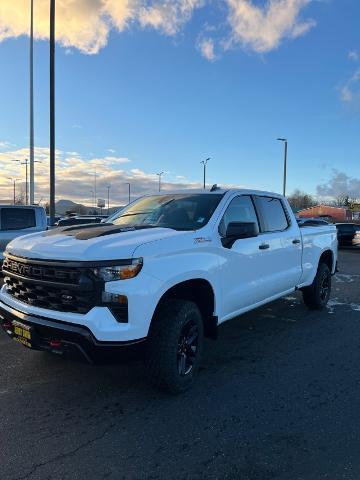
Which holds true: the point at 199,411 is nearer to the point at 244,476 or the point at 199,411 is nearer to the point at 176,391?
the point at 176,391

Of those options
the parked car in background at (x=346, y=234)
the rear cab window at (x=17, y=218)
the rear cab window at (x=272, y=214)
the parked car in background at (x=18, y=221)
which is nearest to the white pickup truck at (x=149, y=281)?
the rear cab window at (x=272, y=214)

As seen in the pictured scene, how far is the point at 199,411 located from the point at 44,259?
185cm

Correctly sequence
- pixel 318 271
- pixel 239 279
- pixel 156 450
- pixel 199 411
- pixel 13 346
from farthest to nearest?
pixel 318 271
pixel 13 346
pixel 239 279
pixel 199 411
pixel 156 450

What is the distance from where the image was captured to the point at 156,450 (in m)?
3.17

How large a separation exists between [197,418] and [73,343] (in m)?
1.19

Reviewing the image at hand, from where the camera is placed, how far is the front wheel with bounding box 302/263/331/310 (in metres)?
7.32

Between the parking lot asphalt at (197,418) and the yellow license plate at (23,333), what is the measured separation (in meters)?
0.54

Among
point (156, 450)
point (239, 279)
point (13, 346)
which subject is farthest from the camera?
point (13, 346)

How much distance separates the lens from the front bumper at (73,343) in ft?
11.5

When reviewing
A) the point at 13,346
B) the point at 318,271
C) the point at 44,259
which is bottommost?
the point at 13,346

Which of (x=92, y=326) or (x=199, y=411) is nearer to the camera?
(x=92, y=326)

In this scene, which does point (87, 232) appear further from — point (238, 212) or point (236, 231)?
point (238, 212)

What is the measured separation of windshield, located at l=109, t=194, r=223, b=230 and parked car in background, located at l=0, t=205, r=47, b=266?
4.32 m

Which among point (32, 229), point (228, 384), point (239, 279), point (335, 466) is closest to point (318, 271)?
point (239, 279)
